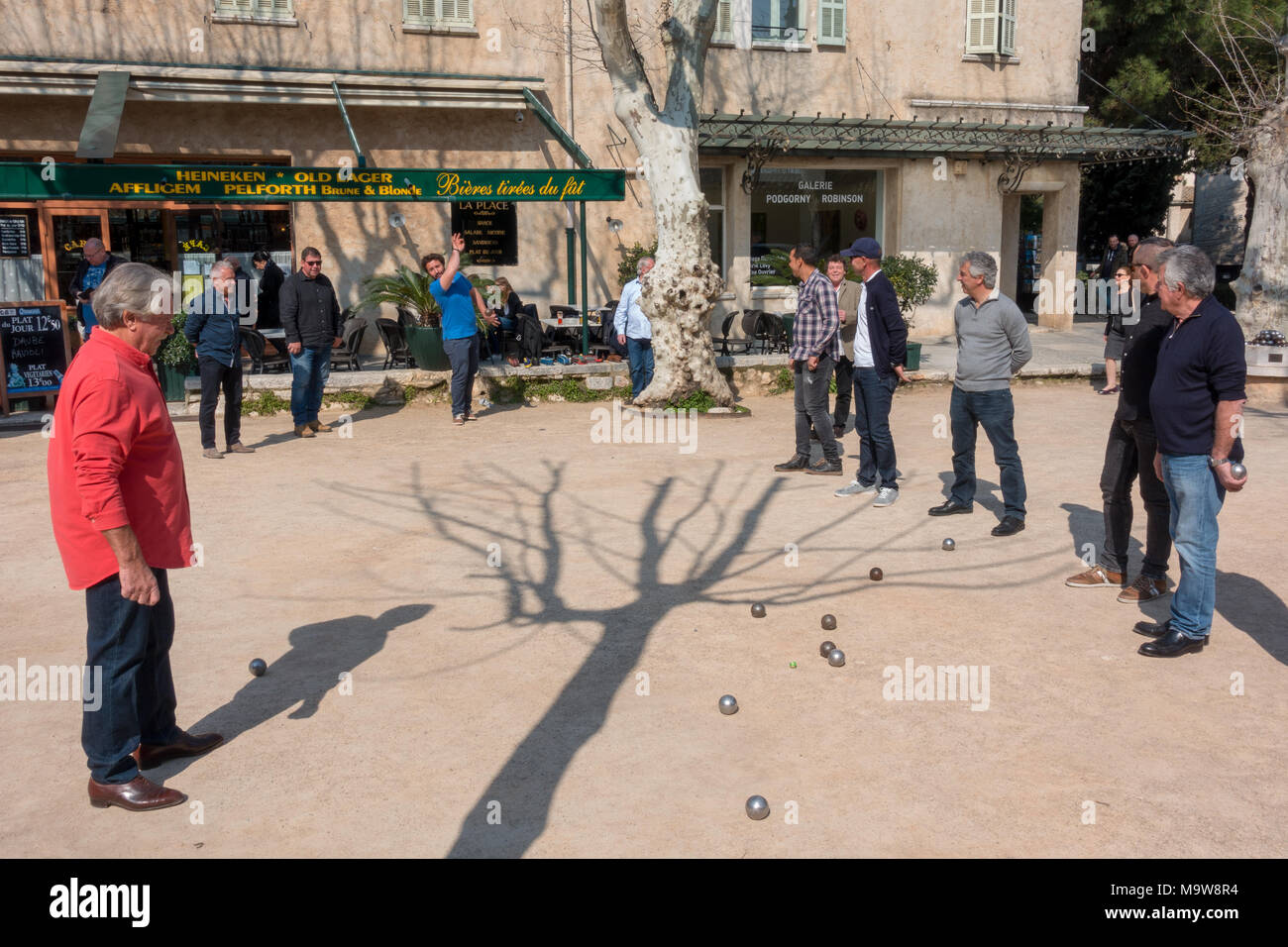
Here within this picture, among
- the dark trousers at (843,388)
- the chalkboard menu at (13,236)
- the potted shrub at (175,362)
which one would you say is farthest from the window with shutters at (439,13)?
the dark trousers at (843,388)

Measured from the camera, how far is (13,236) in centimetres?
1639

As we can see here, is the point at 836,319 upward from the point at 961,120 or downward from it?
downward

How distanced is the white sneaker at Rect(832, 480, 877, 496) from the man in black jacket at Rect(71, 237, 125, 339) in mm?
8465

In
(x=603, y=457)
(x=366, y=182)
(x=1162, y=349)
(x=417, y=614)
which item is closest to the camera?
(x=1162, y=349)

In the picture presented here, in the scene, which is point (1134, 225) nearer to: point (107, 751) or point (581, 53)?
point (581, 53)

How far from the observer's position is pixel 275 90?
653 inches

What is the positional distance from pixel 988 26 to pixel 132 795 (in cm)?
2018

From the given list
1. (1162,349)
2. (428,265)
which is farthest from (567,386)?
Result: (1162,349)

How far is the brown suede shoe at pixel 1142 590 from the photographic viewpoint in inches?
258

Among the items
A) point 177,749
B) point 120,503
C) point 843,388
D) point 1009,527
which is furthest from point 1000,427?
point 120,503

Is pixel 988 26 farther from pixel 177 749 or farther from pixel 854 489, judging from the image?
pixel 177 749

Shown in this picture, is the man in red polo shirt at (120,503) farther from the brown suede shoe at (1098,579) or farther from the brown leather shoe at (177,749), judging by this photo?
the brown suede shoe at (1098,579)
